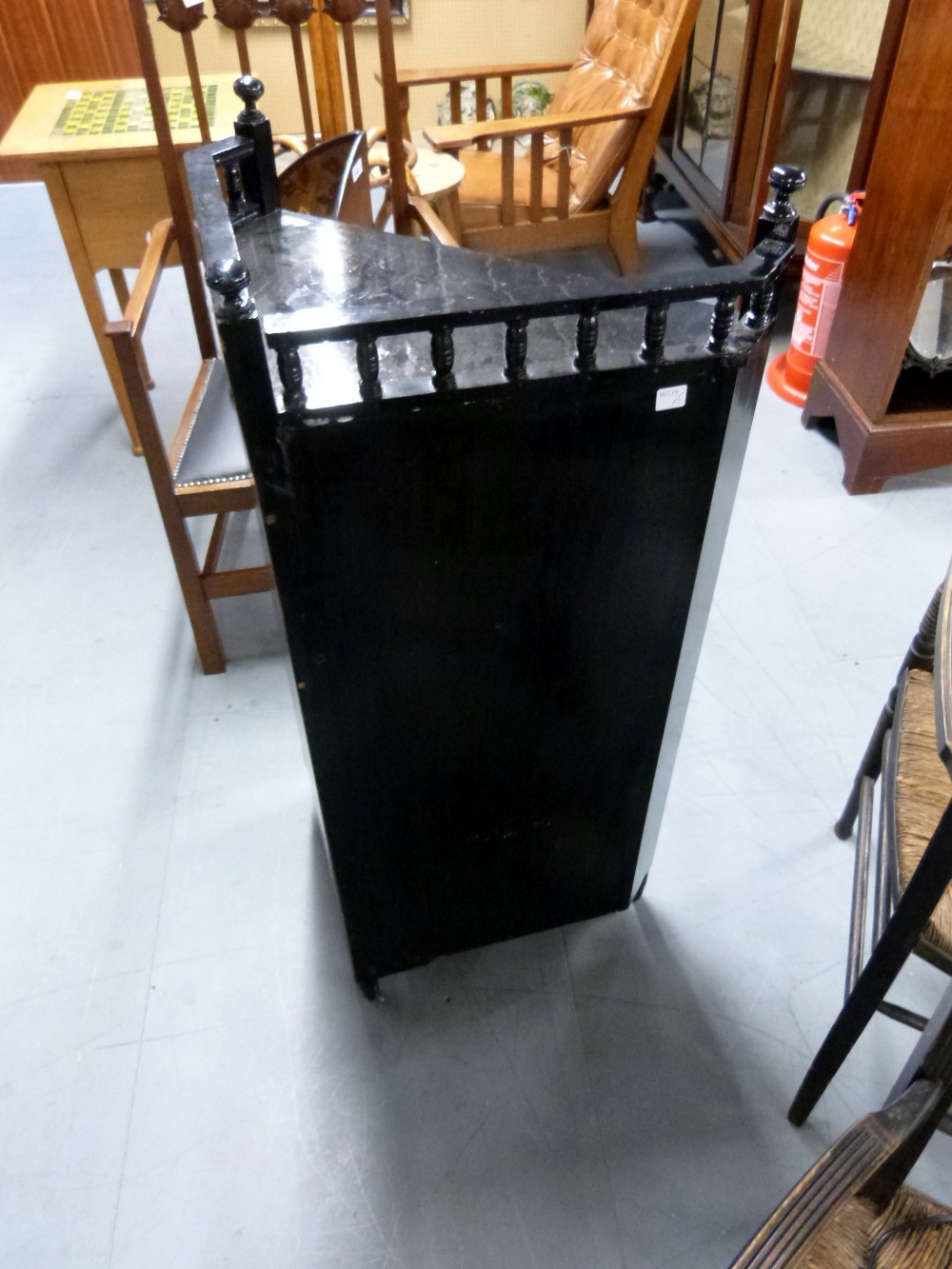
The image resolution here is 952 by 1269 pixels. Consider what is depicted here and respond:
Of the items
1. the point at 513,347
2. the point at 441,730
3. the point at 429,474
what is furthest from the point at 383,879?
the point at 513,347

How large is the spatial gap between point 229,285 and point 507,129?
6.26 ft

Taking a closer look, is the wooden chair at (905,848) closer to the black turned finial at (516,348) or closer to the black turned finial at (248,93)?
the black turned finial at (516,348)

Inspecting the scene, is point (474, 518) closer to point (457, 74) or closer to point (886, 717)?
point (886, 717)

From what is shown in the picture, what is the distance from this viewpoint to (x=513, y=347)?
2.56ft

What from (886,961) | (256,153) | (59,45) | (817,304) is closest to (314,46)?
(256,153)

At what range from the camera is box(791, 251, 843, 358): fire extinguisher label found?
2.37 metres

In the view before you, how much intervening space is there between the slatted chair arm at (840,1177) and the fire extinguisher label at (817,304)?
207 centimetres

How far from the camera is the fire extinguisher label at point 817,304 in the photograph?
2365mm

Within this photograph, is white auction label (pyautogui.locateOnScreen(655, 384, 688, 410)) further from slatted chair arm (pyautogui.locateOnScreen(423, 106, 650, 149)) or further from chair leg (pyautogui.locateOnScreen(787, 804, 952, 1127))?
slatted chair arm (pyautogui.locateOnScreen(423, 106, 650, 149))

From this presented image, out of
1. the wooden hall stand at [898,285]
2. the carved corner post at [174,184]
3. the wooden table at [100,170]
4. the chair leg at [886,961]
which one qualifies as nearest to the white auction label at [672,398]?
the chair leg at [886,961]

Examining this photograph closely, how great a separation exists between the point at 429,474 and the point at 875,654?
4.45 feet

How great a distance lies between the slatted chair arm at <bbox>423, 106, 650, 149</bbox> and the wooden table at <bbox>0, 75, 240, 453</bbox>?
52 cm

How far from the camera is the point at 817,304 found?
7.98ft

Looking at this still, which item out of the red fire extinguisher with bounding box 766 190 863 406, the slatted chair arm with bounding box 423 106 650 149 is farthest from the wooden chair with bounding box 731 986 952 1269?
the slatted chair arm with bounding box 423 106 650 149
